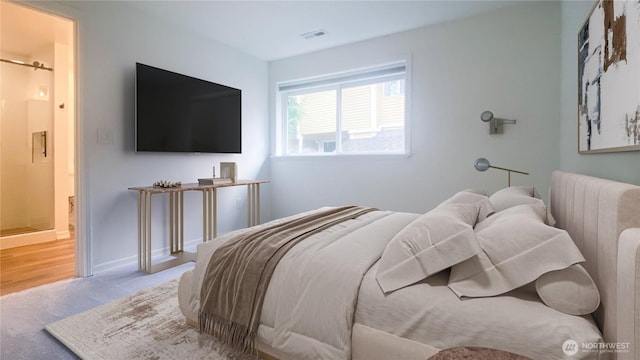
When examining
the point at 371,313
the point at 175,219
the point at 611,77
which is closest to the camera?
the point at 371,313

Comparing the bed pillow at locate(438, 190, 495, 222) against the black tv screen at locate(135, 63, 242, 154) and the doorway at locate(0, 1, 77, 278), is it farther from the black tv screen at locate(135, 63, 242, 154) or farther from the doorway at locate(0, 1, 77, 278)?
the doorway at locate(0, 1, 77, 278)

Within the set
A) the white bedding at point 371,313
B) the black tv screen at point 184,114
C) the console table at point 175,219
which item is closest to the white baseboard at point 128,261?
the console table at point 175,219

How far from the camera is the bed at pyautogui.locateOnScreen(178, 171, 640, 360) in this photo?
90 centimetres

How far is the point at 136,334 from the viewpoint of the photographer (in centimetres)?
182

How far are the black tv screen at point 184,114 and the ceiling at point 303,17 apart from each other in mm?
618

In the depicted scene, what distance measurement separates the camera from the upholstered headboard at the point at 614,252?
0.76 m

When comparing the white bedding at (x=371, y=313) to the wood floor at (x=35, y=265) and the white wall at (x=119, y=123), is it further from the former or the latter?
the wood floor at (x=35, y=265)

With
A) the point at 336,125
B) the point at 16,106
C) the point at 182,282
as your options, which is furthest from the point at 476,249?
the point at 16,106

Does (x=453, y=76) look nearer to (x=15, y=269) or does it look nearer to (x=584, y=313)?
(x=584, y=313)

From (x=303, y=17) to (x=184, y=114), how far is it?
1675mm

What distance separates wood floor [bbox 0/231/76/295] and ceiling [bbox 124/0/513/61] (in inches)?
105

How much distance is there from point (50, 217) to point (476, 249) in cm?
516

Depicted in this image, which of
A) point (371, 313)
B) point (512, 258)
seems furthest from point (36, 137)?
point (512, 258)

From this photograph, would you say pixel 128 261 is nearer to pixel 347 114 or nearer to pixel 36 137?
pixel 36 137
